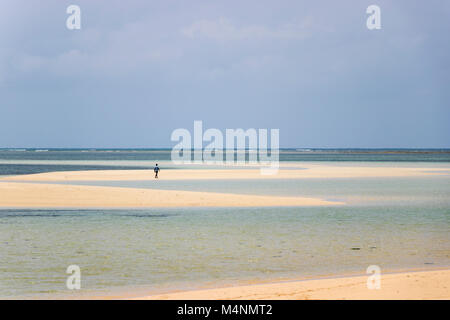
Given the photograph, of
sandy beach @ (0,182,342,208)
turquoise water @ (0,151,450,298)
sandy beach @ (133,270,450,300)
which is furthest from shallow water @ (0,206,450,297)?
sandy beach @ (0,182,342,208)

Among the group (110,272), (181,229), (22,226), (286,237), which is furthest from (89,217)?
(110,272)

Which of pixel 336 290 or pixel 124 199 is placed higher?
pixel 124 199

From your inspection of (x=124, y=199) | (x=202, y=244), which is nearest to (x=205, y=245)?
(x=202, y=244)

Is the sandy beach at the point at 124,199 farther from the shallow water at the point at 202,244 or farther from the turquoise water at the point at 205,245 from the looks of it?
the shallow water at the point at 202,244

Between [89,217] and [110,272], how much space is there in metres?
10.6

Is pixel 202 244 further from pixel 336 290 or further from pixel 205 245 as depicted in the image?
pixel 336 290

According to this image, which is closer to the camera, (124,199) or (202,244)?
(202,244)

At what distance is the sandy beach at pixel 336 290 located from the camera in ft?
34.2

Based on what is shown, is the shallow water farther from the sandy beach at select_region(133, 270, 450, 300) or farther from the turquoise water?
the sandy beach at select_region(133, 270, 450, 300)

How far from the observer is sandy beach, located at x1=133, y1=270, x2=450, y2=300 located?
10.4m

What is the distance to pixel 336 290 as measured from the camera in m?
10.9

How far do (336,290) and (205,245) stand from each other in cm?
694

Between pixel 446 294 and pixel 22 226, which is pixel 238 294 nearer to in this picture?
pixel 446 294

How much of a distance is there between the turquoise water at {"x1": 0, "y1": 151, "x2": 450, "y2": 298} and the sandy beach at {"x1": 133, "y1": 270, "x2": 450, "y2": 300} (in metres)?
1.13
